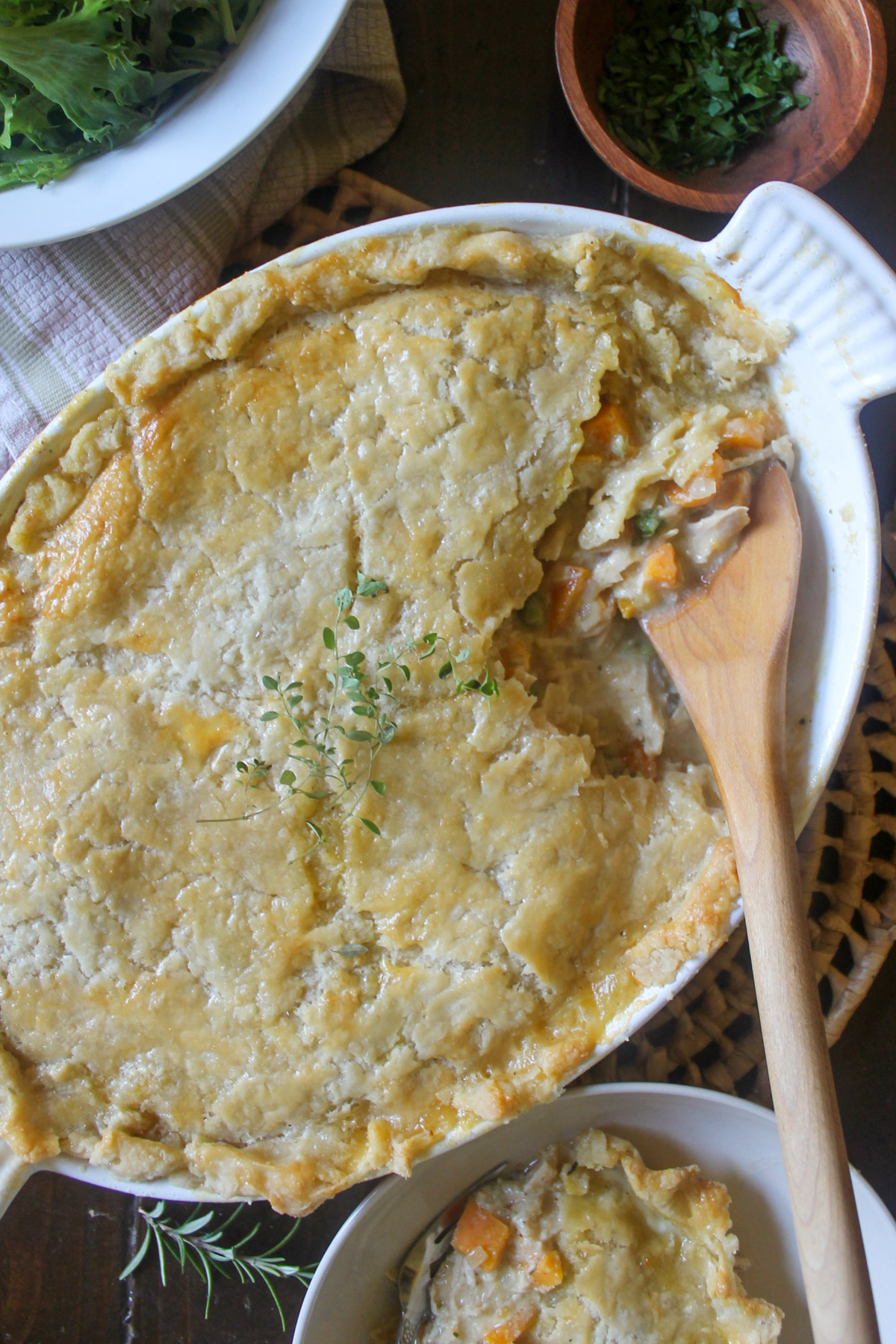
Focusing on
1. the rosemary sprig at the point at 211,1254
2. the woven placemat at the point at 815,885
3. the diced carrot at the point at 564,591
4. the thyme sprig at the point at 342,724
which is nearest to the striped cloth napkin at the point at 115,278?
the woven placemat at the point at 815,885

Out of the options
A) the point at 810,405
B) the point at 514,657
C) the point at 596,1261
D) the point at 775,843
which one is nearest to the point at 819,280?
the point at 810,405

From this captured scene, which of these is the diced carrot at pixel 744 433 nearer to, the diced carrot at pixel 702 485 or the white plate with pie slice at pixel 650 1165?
the diced carrot at pixel 702 485

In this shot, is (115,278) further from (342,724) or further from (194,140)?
(342,724)

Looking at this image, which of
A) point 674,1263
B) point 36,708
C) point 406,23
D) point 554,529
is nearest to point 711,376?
point 554,529

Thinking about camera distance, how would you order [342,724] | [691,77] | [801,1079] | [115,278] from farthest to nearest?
[691,77], [115,278], [342,724], [801,1079]

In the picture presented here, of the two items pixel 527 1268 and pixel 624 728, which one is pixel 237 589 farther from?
pixel 527 1268

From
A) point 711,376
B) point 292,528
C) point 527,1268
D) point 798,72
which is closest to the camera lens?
point 292,528
